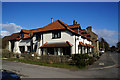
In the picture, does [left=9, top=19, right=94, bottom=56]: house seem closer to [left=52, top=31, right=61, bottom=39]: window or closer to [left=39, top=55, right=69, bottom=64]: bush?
[left=52, top=31, right=61, bottom=39]: window

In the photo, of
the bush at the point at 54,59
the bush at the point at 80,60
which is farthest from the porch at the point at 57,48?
the bush at the point at 80,60

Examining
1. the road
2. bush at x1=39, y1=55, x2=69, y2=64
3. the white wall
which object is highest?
the white wall

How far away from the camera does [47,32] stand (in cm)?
2397

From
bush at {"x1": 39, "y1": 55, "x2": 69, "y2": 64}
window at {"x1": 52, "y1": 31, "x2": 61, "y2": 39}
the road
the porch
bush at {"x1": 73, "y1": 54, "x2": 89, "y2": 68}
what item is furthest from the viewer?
window at {"x1": 52, "y1": 31, "x2": 61, "y2": 39}

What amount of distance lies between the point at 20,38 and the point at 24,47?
304 centimetres

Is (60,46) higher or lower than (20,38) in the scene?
lower

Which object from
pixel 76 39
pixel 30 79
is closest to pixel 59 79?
pixel 30 79

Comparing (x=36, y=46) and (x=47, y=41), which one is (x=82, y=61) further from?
(x=36, y=46)

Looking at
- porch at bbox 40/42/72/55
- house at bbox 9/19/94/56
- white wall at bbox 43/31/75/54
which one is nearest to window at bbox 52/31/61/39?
house at bbox 9/19/94/56

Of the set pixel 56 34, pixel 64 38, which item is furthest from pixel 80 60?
pixel 56 34

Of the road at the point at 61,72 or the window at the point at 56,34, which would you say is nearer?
the road at the point at 61,72

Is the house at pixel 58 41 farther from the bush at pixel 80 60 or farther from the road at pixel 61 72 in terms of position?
the road at pixel 61 72

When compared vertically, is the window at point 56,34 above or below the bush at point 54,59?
above

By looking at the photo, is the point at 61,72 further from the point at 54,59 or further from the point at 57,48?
the point at 57,48
